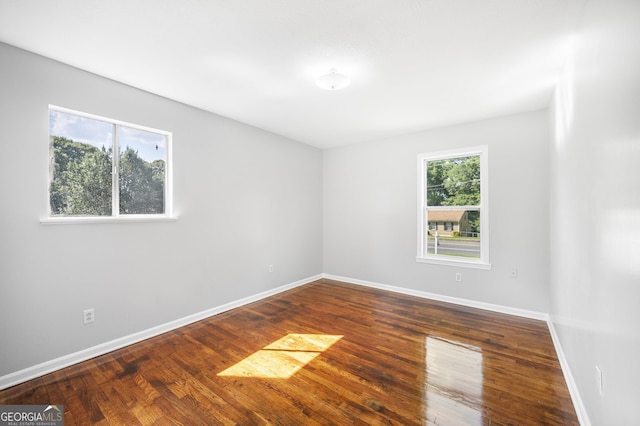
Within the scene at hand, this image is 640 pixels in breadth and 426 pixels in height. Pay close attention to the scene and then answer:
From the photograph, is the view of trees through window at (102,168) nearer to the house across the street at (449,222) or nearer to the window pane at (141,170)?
the window pane at (141,170)

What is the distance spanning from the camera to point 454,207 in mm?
4023

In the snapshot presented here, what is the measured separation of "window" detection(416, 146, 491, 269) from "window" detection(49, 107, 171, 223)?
3.64 meters

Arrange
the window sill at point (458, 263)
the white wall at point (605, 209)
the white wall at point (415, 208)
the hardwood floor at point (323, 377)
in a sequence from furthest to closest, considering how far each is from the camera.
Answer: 1. the window sill at point (458, 263)
2. the white wall at point (415, 208)
3. the hardwood floor at point (323, 377)
4. the white wall at point (605, 209)

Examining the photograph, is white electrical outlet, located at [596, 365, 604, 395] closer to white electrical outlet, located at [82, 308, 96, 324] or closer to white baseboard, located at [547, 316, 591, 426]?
white baseboard, located at [547, 316, 591, 426]

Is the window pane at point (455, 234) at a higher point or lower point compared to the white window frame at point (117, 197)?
lower

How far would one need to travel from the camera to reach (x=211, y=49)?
2.14m

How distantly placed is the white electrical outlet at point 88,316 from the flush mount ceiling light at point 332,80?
2973 mm

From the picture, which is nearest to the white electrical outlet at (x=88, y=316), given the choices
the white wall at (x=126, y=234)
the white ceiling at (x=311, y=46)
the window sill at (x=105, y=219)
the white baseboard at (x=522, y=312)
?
the white wall at (x=126, y=234)

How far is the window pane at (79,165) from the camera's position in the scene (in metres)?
2.35

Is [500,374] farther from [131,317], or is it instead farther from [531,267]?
[131,317]

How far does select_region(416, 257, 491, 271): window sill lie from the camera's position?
371cm

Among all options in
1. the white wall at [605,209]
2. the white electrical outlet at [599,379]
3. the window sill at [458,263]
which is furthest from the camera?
the window sill at [458,263]

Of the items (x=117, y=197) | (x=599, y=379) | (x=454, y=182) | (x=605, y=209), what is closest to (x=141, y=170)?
(x=117, y=197)

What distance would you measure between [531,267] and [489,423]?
242cm
